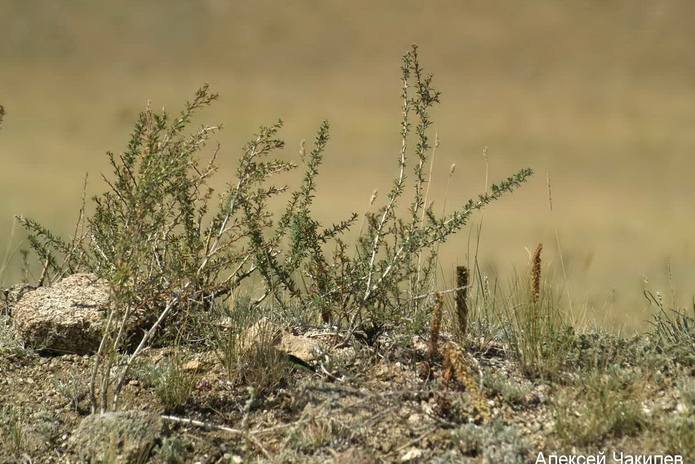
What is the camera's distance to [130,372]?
7.68ft

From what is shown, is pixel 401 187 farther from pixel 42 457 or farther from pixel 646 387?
pixel 42 457

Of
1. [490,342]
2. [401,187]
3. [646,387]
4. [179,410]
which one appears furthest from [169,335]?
[646,387]

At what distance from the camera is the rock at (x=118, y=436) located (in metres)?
1.90

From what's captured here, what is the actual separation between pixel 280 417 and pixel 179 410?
1.05 ft

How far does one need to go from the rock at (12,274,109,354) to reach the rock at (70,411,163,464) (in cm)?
55

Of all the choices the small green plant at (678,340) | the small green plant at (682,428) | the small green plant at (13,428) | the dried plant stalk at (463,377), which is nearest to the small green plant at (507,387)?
the dried plant stalk at (463,377)

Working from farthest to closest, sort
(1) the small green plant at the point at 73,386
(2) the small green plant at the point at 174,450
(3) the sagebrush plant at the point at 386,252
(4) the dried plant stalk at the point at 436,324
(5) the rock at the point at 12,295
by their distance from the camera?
(5) the rock at the point at 12,295 → (3) the sagebrush plant at the point at 386,252 → (1) the small green plant at the point at 73,386 → (4) the dried plant stalk at the point at 436,324 → (2) the small green plant at the point at 174,450

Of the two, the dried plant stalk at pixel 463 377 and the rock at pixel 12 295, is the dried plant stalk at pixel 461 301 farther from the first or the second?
the rock at pixel 12 295

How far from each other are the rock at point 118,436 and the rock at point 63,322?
1.80 ft

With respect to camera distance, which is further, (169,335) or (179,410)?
(169,335)

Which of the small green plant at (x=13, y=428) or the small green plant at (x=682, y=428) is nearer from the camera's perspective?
the small green plant at (x=682, y=428)

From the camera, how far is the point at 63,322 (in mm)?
2492

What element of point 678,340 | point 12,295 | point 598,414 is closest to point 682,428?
point 598,414

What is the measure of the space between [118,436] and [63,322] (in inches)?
28.5
